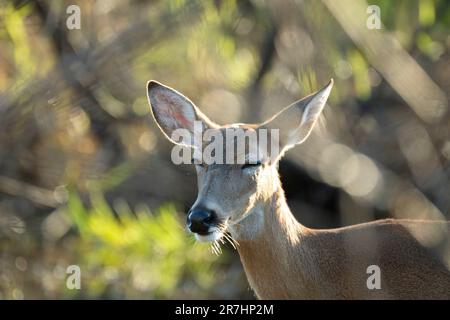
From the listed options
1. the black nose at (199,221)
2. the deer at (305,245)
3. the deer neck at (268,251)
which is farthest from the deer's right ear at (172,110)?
the black nose at (199,221)

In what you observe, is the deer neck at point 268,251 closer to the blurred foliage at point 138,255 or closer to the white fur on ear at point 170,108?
the white fur on ear at point 170,108

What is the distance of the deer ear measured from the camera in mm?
6195

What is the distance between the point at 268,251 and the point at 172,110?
1.33m

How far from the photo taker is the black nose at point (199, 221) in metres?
5.57

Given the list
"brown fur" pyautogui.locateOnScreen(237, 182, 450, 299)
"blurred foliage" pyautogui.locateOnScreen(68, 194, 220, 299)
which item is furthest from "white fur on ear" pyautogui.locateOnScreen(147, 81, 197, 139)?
"blurred foliage" pyautogui.locateOnScreen(68, 194, 220, 299)

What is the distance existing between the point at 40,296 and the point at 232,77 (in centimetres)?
496

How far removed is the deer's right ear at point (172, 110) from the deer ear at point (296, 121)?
1.79ft

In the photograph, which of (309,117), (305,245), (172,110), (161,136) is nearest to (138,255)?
(161,136)

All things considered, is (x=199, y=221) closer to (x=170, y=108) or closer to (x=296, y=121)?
(x=296, y=121)

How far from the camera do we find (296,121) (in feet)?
20.7

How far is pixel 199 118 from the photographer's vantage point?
664cm

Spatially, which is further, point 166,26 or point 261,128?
point 261,128

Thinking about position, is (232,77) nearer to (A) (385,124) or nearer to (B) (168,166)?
(A) (385,124)

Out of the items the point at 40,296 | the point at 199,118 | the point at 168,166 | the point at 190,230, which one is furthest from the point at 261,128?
the point at 40,296
